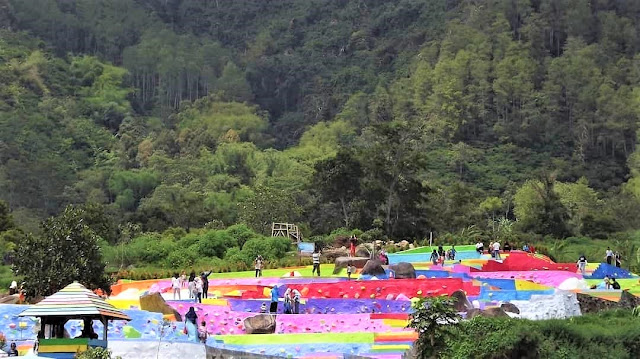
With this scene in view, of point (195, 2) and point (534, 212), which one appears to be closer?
point (534, 212)

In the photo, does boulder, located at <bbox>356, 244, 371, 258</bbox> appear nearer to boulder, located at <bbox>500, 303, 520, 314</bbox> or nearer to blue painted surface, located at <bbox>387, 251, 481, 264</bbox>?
blue painted surface, located at <bbox>387, 251, 481, 264</bbox>

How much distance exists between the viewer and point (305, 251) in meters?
52.2

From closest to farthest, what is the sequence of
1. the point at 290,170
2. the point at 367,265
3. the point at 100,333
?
the point at 100,333, the point at 367,265, the point at 290,170

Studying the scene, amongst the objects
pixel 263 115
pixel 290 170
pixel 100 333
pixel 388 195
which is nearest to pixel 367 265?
pixel 100 333

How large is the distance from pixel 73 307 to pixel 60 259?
12.2 m

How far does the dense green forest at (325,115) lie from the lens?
6769cm

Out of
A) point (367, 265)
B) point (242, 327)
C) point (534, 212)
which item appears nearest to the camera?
point (242, 327)

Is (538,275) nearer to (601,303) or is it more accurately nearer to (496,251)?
(496,251)

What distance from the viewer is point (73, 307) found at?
22500 mm

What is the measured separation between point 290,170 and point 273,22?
2038 inches

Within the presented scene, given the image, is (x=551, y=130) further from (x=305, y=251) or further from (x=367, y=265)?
(x=367, y=265)

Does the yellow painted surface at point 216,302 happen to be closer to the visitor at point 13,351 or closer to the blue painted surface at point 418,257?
the visitor at point 13,351

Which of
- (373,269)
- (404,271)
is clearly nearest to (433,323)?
(404,271)

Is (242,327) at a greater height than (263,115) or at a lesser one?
lesser
